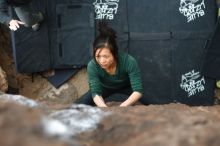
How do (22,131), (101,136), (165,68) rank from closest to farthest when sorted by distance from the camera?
(22,131), (101,136), (165,68)

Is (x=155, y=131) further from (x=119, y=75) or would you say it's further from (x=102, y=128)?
(x=119, y=75)

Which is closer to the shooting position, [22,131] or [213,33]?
[22,131]

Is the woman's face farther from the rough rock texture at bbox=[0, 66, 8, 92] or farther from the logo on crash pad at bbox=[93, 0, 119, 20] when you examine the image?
the rough rock texture at bbox=[0, 66, 8, 92]

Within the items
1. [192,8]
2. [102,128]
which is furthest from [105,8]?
[102,128]

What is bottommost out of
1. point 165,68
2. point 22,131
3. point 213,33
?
point 165,68

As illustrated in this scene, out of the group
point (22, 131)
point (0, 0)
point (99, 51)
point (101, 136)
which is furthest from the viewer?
point (0, 0)

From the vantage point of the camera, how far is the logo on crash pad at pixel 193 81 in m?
4.37

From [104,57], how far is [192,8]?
1.41 meters

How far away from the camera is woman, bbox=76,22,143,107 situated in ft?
10.1

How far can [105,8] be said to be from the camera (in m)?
4.28

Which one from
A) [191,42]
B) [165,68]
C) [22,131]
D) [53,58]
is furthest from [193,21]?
[22,131]

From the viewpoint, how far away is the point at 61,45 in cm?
442

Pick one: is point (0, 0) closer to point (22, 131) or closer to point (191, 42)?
point (191, 42)

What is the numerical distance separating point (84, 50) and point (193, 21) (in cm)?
103
